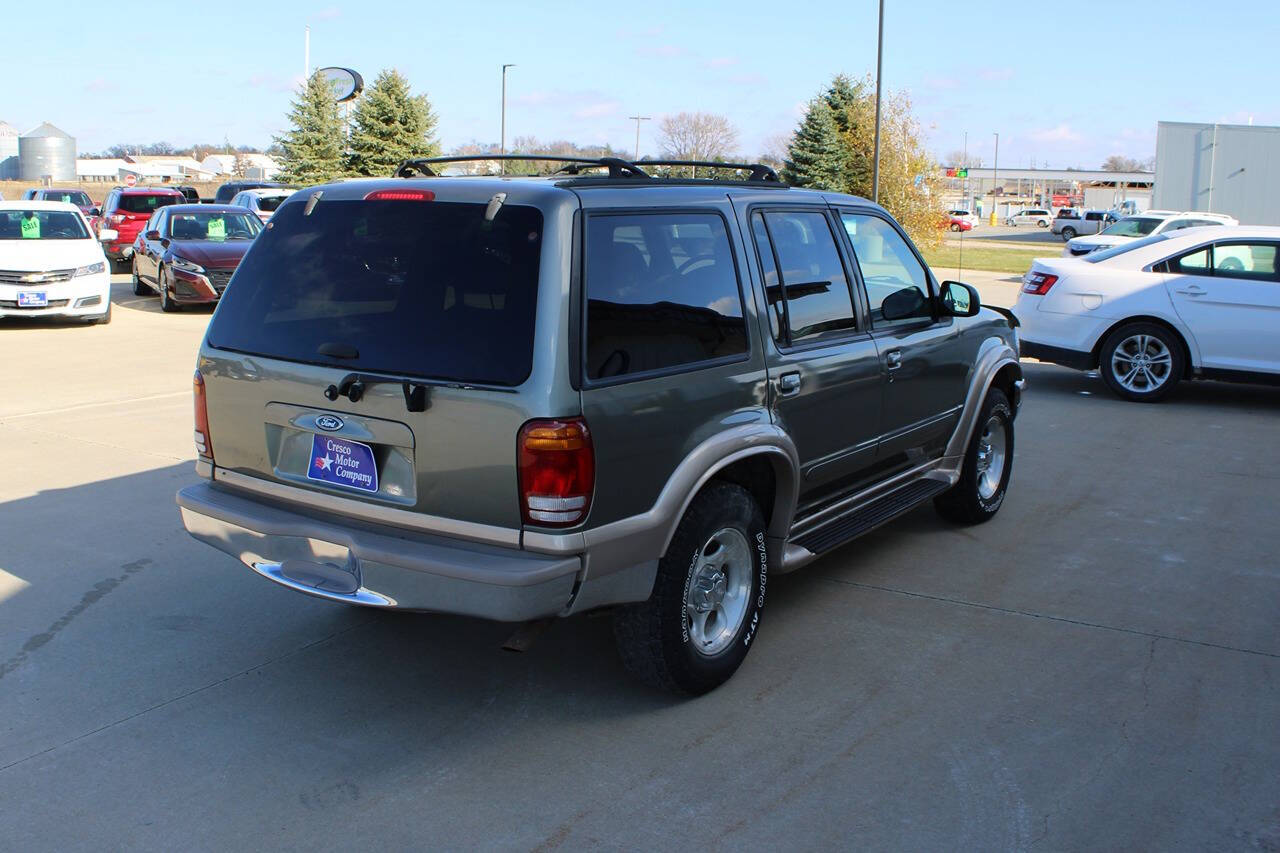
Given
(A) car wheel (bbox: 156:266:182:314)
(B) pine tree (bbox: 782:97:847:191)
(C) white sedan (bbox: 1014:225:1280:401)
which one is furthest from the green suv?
(B) pine tree (bbox: 782:97:847:191)

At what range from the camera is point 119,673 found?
4535 millimetres

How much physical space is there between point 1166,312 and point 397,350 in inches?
352

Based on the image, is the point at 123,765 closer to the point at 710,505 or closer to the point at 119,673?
the point at 119,673

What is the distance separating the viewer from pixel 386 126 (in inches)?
1719

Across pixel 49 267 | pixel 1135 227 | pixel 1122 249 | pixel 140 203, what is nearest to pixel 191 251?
pixel 49 267

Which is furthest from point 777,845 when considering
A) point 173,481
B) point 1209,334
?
point 1209,334

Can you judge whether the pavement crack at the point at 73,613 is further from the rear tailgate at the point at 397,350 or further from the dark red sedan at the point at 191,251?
the dark red sedan at the point at 191,251

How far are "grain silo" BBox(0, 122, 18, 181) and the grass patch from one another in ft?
232

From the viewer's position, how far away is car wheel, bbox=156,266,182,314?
17750 millimetres

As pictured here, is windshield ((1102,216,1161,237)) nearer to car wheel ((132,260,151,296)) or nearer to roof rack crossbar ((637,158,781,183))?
car wheel ((132,260,151,296))

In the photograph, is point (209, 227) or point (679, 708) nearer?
point (679, 708)

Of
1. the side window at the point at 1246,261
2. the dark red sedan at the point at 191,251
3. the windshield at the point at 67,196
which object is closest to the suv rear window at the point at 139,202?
the windshield at the point at 67,196

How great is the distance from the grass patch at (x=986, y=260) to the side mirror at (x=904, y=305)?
74.7 ft

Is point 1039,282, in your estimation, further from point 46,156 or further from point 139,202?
point 46,156
